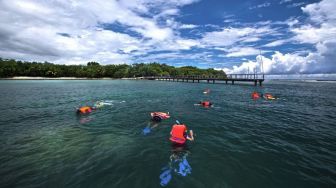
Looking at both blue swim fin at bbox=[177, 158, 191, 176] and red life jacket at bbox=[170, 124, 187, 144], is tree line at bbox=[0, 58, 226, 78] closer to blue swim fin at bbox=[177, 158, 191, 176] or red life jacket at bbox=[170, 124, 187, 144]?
red life jacket at bbox=[170, 124, 187, 144]

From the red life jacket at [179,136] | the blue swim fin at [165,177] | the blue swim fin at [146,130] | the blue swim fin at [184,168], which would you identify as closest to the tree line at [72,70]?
the blue swim fin at [146,130]

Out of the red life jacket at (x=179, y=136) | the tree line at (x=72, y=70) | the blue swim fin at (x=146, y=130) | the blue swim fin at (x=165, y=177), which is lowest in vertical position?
the blue swim fin at (x=165, y=177)

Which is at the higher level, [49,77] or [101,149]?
[49,77]

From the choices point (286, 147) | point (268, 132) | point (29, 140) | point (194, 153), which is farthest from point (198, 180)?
point (29, 140)

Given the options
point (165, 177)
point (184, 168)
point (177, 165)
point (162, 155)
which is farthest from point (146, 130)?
point (165, 177)

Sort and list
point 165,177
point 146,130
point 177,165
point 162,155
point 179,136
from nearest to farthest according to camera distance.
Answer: point 165,177 → point 177,165 → point 162,155 → point 179,136 → point 146,130

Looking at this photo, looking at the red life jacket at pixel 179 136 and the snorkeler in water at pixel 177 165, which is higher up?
the red life jacket at pixel 179 136

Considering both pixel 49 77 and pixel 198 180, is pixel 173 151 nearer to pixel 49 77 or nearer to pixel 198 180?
pixel 198 180

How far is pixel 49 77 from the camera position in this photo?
134 metres

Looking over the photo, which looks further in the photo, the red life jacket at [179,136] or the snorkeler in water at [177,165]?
the red life jacket at [179,136]

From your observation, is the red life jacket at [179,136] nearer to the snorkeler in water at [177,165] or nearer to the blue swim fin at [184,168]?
the snorkeler in water at [177,165]

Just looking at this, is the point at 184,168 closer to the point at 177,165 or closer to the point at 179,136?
the point at 177,165

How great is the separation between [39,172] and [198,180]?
7.80m

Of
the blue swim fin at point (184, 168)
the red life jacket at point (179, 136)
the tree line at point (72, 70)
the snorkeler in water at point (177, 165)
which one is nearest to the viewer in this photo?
the snorkeler in water at point (177, 165)
